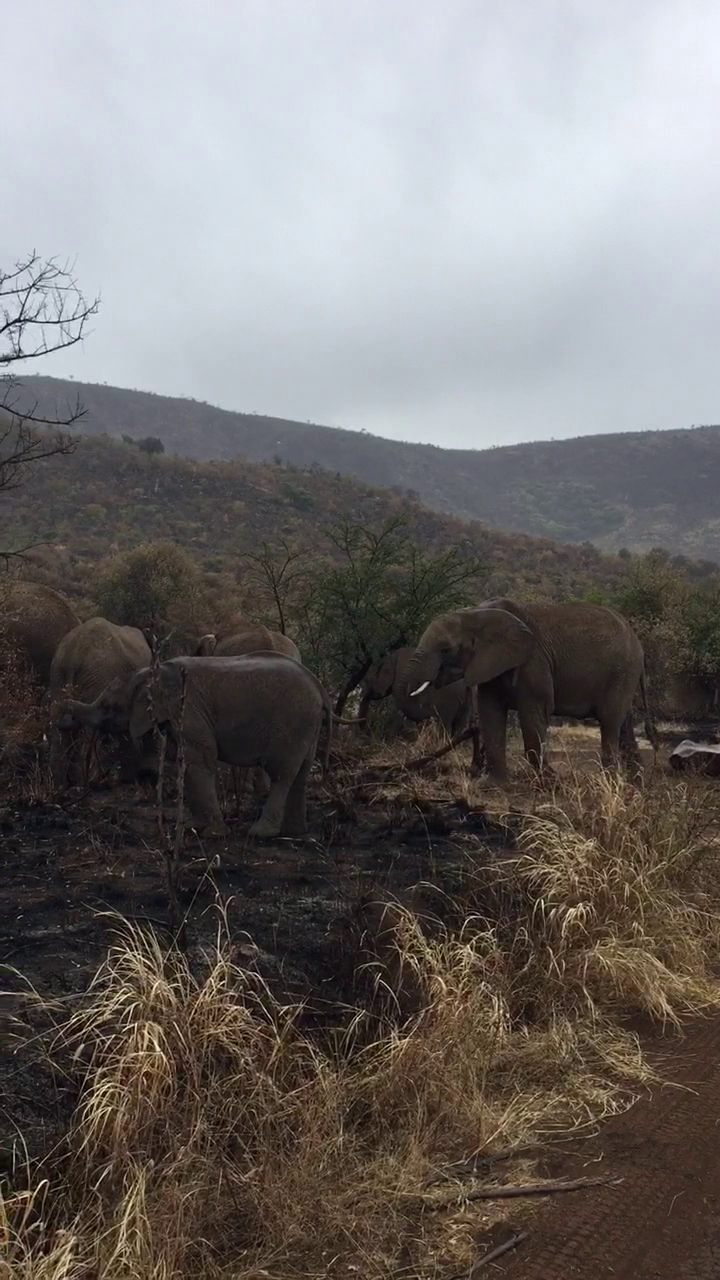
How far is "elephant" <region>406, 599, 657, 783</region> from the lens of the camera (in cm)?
1198

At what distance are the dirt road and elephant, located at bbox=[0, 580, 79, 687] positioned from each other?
38.7 ft

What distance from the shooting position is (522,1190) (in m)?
4.21

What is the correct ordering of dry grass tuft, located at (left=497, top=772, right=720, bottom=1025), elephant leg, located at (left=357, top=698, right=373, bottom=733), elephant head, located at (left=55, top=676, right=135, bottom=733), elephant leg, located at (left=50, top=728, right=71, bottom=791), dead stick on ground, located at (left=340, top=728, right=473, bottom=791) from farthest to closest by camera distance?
1. elephant leg, located at (left=357, top=698, right=373, bottom=733)
2. dead stick on ground, located at (left=340, top=728, right=473, bottom=791)
3. elephant leg, located at (left=50, top=728, right=71, bottom=791)
4. elephant head, located at (left=55, top=676, right=135, bottom=733)
5. dry grass tuft, located at (left=497, top=772, right=720, bottom=1025)

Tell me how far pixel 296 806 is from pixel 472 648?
3478 mm

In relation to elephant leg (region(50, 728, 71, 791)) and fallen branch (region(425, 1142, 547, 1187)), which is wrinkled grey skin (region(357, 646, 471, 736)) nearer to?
elephant leg (region(50, 728, 71, 791))

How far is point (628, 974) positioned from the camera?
251 inches

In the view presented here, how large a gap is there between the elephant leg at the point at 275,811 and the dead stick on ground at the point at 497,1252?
17.7ft

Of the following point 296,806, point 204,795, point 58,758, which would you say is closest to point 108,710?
point 58,758

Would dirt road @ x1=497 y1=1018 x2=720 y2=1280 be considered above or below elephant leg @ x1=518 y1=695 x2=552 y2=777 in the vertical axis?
below

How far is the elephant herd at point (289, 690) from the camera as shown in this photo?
29.9ft

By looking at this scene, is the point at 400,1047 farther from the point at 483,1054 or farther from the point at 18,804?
the point at 18,804

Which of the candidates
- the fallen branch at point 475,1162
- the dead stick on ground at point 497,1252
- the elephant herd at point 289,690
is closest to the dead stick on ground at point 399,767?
the elephant herd at point 289,690

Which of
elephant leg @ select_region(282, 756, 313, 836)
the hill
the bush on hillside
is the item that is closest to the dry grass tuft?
elephant leg @ select_region(282, 756, 313, 836)

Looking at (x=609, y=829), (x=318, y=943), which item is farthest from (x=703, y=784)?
(x=318, y=943)
